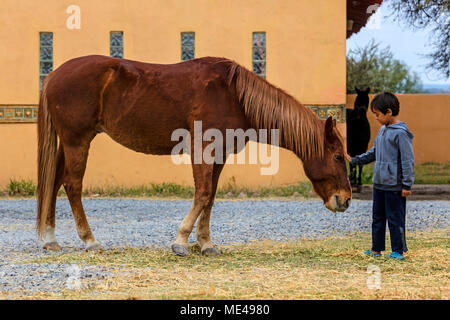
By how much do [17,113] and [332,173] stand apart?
9330 millimetres

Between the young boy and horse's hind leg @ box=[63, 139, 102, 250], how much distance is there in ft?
9.05

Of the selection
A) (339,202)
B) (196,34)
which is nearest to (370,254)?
(339,202)

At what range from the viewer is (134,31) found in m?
13.3

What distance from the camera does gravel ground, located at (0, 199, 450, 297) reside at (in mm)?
4906

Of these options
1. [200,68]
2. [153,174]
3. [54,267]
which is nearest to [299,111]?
[200,68]

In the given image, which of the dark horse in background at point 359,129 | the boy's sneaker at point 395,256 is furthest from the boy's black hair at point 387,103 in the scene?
the dark horse in background at point 359,129

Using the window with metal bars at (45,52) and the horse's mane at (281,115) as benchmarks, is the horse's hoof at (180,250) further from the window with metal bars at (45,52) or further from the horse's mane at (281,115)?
the window with metal bars at (45,52)

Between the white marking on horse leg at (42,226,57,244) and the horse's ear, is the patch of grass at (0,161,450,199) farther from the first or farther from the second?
the horse's ear

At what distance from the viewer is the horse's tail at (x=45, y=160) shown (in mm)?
6102

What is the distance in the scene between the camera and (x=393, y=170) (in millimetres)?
5523

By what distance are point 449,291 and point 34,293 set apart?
2814mm

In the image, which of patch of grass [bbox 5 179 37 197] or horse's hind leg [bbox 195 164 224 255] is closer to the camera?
horse's hind leg [bbox 195 164 224 255]

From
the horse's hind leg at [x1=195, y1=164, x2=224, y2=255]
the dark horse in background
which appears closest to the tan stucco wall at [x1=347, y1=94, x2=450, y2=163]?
the dark horse in background

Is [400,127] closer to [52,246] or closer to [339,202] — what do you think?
[339,202]
